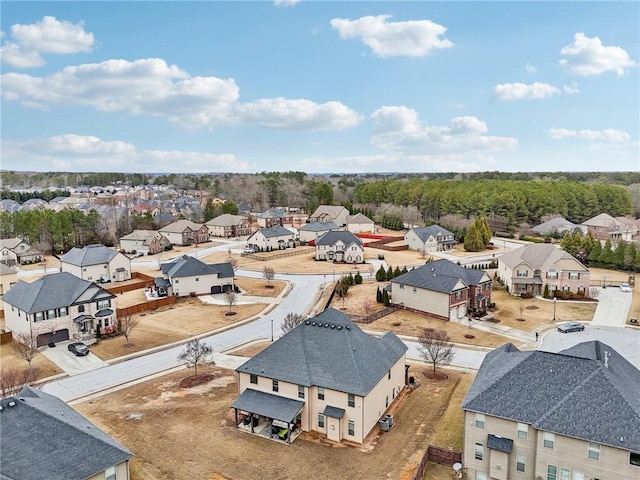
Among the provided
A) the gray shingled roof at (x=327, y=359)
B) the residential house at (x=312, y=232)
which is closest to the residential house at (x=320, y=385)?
the gray shingled roof at (x=327, y=359)

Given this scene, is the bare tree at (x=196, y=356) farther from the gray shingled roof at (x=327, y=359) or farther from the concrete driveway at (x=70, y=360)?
the concrete driveway at (x=70, y=360)

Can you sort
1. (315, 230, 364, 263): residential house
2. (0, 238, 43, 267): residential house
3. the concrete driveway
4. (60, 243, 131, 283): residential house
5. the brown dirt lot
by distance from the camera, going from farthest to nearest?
(315, 230, 364, 263): residential house → (0, 238, 43, 267): residential house → (60, 243, 131, 283): residential house → the concrete driveway → the brown dirt lot

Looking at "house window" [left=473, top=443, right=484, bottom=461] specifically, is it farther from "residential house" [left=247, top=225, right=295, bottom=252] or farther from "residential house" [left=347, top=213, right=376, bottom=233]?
"residential house" [left=347, top=213, right=376, bottom=233]

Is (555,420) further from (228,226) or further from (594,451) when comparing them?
(228,226)

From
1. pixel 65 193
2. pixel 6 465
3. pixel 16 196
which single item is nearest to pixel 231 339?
pixel 6 465

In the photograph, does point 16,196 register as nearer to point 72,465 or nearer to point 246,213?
point 246,213

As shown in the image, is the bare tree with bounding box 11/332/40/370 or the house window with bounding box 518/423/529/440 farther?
the bare tree with bounding box 11/332/40/370

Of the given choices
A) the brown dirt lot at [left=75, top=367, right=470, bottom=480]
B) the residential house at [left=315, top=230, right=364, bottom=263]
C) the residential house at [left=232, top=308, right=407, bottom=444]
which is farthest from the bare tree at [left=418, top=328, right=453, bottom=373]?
the residential house at [left=315, top=230, right=364, bottom=263]
